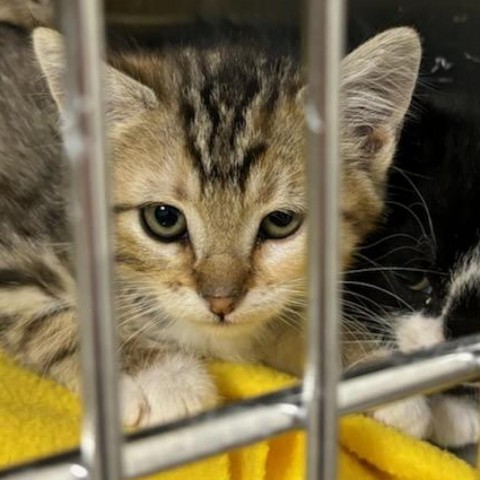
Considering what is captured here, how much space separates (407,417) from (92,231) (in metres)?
0.52

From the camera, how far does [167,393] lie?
86 centimetres

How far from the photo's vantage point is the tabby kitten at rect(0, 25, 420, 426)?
950mm

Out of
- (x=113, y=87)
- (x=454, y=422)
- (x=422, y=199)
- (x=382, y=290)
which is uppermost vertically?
(x=113, y=87)

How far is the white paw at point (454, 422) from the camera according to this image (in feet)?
2.93

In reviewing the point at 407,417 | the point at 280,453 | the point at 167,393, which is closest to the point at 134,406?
the point at 167,393

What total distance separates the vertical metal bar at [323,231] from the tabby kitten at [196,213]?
396mm

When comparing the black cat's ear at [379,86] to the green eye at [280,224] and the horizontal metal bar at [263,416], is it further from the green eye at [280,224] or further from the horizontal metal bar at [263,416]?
the horizontal metal bar at [263,416]

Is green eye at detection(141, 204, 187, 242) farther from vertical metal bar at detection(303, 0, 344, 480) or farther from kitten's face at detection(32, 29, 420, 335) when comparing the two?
vertical metal bar at detection(303, 0, 344, 480)

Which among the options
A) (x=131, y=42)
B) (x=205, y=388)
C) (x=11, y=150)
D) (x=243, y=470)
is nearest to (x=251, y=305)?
(x=205, y=388)

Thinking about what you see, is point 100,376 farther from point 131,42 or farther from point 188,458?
point 131,42

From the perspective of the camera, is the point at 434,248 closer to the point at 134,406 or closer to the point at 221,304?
the point at 221,304

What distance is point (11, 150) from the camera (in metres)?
1.13

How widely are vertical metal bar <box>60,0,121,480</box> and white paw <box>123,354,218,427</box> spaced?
35 centimetres

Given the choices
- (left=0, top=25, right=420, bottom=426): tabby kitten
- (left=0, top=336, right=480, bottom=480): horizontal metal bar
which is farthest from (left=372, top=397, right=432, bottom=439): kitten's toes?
(left=0, top=336, right=480, bottom=480): horizontal metal bar
